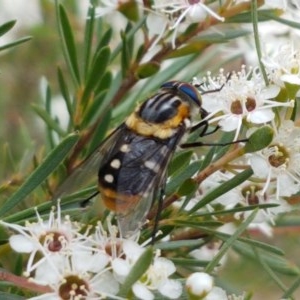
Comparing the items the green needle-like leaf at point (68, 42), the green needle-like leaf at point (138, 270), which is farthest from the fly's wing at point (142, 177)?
the green needle-like leaf at point (68, 42)

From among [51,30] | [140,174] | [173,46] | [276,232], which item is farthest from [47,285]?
[51,30]

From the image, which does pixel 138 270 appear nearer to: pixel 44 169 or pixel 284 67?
pixel 44 169

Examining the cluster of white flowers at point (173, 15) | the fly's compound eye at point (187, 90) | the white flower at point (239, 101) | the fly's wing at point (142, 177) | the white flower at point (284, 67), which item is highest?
the cluster of white flowers at point (173, 15)

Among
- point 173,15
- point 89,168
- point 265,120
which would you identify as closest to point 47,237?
point 89,168

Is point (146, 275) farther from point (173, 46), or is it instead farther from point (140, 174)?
point (173, 46)

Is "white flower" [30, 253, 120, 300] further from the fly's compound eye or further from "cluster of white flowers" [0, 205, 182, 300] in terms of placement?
the fly's compound eye

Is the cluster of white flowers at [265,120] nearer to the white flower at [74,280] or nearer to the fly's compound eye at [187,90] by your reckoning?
the fly's compound eye at [187,90]
